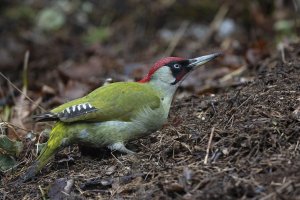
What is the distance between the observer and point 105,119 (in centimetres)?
415

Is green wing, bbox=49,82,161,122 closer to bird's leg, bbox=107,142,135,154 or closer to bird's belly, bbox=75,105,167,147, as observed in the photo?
bird's belly, bbox=75,105,167,147

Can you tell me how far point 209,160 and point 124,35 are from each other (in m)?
5.97

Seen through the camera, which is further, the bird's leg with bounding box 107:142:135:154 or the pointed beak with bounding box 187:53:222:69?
the pointed beak with bounding box 187:53:222:69

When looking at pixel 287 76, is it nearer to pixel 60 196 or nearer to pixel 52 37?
pixel 60 196

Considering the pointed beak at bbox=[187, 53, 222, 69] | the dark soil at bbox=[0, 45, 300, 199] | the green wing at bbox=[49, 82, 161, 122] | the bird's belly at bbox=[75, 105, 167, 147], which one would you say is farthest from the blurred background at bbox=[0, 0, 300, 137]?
the bird's belly at bbox=[75, 105, 167, 147]

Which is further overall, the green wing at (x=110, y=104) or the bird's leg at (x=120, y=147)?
the bird's leg at (x=120, y=147)

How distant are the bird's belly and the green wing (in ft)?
0.14

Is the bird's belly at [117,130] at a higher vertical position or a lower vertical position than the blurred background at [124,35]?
higher

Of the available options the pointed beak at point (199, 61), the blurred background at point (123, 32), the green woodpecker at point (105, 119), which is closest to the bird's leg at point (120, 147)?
the green woodpecker at point (105, 119)

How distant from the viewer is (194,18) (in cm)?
934

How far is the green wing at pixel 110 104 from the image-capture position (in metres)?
4.07

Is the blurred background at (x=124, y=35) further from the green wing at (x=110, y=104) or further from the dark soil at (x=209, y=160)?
the green wing at (x=110, y=104)

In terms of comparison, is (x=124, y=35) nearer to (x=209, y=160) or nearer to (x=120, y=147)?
(x=120, y=147)

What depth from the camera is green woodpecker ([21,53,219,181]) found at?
160 inches
